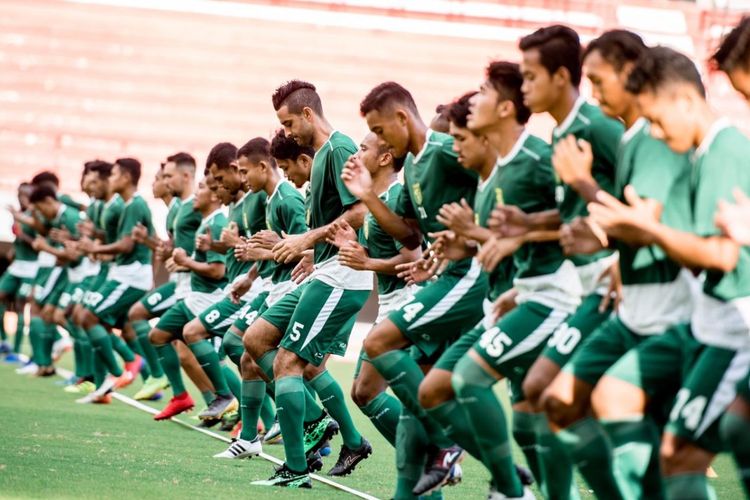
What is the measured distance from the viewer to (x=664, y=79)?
13.9 feet

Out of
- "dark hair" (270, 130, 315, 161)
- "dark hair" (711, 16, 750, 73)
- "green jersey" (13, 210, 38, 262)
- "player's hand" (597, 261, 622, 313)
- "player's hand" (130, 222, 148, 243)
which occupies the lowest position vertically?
"green jersey" (13, 210, 38, 262)

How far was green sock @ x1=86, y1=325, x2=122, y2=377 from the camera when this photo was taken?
12.1m

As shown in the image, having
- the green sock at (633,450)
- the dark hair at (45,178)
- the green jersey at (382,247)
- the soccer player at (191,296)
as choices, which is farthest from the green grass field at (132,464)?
the dark hair at (45,178)

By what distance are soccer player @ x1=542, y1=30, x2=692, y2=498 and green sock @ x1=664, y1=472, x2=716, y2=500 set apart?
31cm

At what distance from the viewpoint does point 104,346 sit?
12.2 meters

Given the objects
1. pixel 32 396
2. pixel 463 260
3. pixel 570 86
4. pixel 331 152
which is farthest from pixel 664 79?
pixel 32 396

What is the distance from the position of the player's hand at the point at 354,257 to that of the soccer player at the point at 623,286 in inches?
84.5

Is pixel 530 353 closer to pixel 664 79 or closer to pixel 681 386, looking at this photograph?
pixel 681 386

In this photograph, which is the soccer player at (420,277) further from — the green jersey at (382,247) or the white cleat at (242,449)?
the white cleat at (242,449)

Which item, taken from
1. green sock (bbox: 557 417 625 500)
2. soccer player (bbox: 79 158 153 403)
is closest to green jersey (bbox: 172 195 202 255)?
soccer player (bbox: 79 158 153 403)

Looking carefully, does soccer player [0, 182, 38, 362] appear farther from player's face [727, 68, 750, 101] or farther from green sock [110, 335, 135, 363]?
player's face [727, 68, 750, 101]

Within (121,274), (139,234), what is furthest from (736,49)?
(121,274)

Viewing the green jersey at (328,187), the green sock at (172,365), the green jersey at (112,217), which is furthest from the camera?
the green jersey at (112,217)

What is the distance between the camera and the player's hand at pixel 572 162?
452 centimetres
